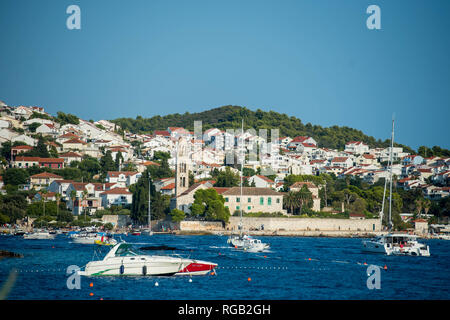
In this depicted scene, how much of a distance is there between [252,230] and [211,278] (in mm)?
42067

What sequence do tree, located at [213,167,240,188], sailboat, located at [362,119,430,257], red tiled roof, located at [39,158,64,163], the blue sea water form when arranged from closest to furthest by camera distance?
the blue sea water < sailboat, located at [362,119,430,257] < tree, located at [213,167,240,188] < red tiled roof, located at [39,158,64,163]

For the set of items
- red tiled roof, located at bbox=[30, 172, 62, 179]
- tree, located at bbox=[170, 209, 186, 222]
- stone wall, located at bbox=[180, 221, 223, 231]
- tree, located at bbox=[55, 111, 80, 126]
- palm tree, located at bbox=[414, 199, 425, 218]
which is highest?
tree, located at bbox=[55, 111, 80, 126]

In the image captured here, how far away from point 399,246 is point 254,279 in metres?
19.7

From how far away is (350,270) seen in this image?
3934 cm

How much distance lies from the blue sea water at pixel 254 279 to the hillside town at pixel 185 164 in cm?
2785

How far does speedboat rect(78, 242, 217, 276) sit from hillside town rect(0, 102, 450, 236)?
3807 centimetres

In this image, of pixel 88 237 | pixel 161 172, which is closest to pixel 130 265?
pixel 88 237

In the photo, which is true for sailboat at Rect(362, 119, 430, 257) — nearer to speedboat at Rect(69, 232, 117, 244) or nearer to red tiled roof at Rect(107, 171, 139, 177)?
speedboat at Rect(69, 232, 117, 244)

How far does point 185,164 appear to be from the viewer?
86.8 meters

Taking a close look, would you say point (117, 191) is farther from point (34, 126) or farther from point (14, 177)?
point (34, 126)

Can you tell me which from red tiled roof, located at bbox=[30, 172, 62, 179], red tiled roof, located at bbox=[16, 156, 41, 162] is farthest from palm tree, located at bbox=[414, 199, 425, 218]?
red tiled roof, located at bbox=[16, 156, 41, 162]

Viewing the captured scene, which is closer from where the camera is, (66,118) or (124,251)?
(124,251)

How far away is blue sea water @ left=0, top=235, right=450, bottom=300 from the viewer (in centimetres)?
2928

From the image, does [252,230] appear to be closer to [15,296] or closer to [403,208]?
[403,208]
